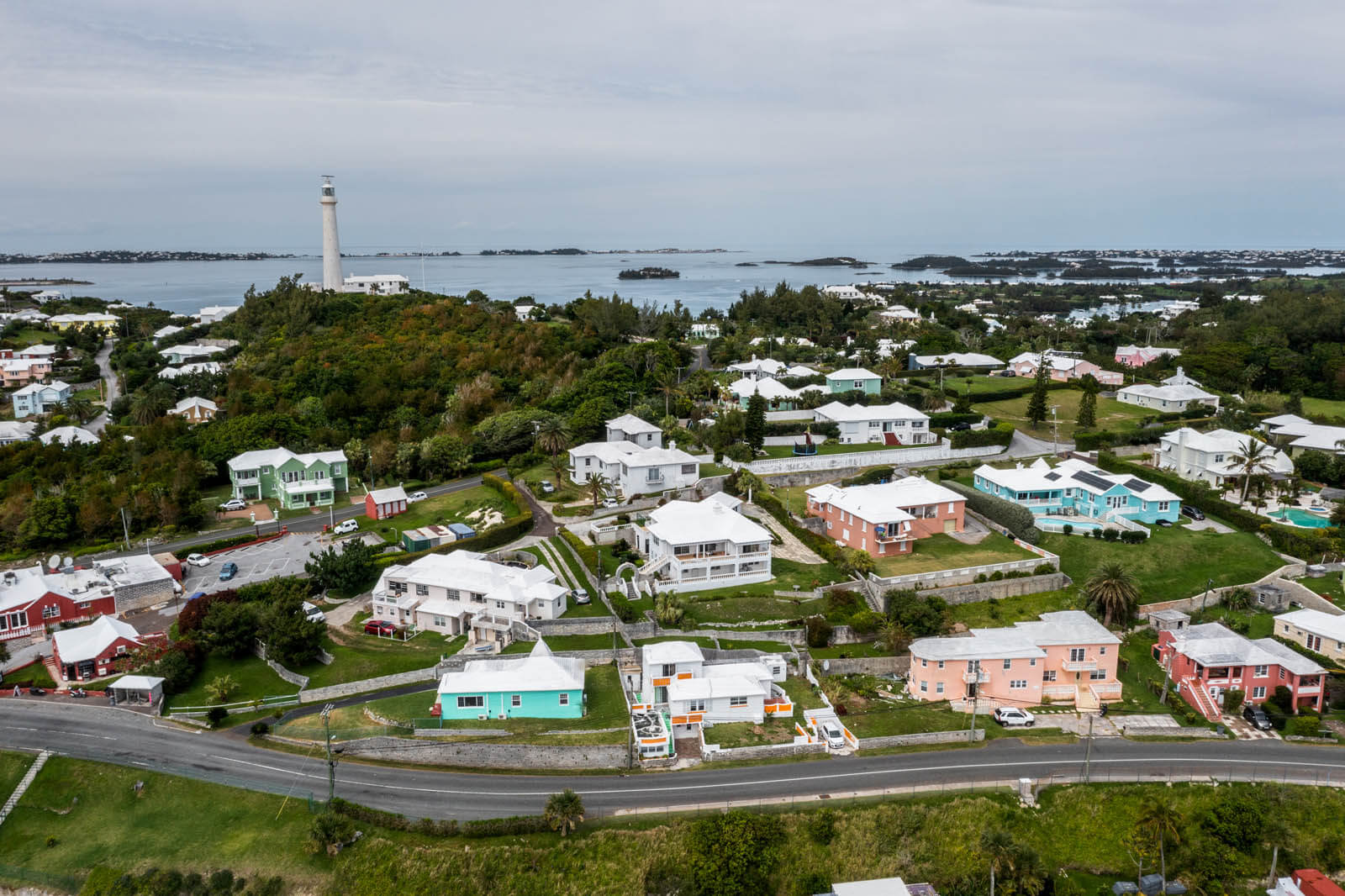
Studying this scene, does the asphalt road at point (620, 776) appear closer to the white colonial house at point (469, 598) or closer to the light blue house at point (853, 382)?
the white colonial house at point (469, 598)

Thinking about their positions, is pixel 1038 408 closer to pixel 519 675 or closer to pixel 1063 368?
pixel 1063 368

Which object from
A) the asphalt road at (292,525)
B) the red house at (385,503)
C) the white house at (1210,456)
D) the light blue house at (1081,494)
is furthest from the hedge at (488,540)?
the white house at (1210,456)

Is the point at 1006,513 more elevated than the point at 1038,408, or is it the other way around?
the point at 1038,408

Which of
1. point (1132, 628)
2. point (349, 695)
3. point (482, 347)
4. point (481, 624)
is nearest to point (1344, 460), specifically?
point (1132, 628)

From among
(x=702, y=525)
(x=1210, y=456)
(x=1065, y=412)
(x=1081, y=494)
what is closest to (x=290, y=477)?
(x=702, y=525)

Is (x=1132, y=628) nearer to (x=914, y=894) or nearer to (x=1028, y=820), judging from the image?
(x=1028, y=820)

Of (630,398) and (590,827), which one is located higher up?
(630,398)
